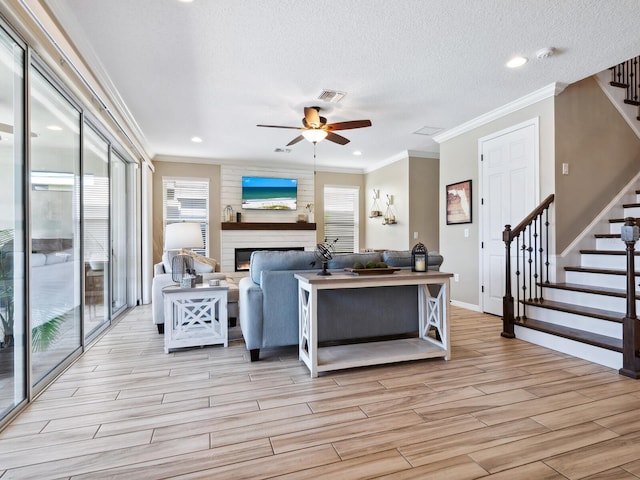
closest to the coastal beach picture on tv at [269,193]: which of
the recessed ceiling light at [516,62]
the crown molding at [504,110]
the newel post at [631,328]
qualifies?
the crown molding at [504,110]

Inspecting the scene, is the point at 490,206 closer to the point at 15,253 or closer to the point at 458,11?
the point at 458,11

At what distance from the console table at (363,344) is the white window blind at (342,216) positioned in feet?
15.9

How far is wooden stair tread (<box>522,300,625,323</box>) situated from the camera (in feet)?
9.94

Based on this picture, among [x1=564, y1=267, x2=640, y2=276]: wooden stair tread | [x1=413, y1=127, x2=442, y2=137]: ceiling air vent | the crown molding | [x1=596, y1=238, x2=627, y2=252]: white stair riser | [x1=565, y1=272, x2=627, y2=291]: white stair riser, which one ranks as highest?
[x1=413, y1=127, x2=442, y2=137]: ceiling air vent

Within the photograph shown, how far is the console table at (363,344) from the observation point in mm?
2623

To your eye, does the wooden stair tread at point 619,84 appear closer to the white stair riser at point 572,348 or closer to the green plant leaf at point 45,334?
the white stair riser at point 572,348

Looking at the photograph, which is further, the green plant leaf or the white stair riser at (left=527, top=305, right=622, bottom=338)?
the white stair riser at (left=527, top=305, right=622, bottom=338)

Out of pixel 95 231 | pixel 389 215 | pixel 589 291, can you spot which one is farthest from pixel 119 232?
pixel 589 291

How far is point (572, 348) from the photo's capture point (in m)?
3.07

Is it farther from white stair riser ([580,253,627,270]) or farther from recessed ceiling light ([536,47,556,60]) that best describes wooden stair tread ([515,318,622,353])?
recessed ceiling light ([536,47,556,60])

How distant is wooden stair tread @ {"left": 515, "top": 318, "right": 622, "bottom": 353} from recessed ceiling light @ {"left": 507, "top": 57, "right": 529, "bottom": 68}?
2.52 meters

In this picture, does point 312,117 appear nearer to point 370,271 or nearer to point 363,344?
point 370,271

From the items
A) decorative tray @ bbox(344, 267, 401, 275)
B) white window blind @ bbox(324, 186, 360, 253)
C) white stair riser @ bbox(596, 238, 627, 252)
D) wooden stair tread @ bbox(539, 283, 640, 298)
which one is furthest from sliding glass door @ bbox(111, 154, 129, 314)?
white stair riser @ bbox(596, 238, 627, 252)

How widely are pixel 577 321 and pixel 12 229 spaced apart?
14.8 feet
